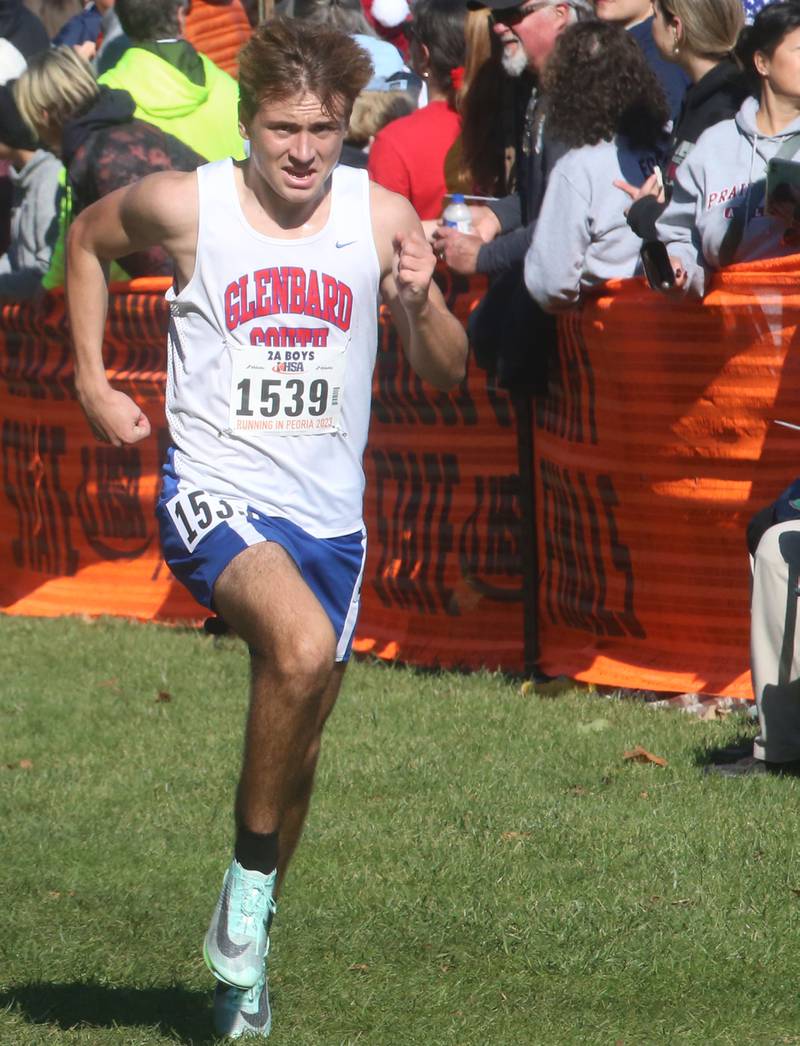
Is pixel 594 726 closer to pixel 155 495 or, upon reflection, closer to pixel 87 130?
pixel 155 495

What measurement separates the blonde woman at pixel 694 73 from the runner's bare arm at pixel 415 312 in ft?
8.11

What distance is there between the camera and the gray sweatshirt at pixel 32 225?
36.5ft

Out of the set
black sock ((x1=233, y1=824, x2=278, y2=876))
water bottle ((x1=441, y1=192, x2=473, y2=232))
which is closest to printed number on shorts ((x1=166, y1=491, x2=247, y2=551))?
black sock ((x1=233, y1=824, x2=278, y2=876))

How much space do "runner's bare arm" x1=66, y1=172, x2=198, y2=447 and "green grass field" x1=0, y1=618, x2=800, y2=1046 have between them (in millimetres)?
1500

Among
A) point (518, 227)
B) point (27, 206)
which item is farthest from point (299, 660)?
point (27, 206)

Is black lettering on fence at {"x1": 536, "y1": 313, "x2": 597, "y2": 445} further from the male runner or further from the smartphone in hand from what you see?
the male runner

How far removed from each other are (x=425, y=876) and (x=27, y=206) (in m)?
6.36

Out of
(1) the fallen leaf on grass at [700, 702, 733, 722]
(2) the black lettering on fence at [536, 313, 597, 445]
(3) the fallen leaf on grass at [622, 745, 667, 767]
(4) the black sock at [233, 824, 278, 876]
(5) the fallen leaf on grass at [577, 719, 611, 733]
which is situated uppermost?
(2) the black lettering on fence at [536, 313, 597, 445]

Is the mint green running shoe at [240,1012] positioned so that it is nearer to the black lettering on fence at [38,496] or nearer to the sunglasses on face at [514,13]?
the sunglasses on face at [514,13]

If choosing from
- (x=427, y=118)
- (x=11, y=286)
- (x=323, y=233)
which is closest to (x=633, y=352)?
(x=427, y=118)

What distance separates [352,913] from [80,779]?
201 centimetres

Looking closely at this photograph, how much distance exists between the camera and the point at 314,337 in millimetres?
5012

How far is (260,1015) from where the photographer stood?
475cm

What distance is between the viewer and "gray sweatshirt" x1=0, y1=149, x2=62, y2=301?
1112 cm
